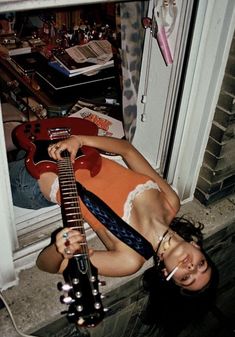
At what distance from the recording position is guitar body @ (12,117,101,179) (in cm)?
172

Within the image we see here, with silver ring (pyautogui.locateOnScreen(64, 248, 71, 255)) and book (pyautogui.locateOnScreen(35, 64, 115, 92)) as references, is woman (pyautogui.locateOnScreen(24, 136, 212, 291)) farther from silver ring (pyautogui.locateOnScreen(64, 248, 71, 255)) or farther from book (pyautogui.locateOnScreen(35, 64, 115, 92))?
book (pyautogui.locateOnScreen(35, 64, 115, 92))

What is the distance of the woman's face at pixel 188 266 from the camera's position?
163 centimetres

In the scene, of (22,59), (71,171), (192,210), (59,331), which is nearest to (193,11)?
(71,171)

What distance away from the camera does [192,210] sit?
2182 mm

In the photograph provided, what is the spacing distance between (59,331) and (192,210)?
3.32 feet

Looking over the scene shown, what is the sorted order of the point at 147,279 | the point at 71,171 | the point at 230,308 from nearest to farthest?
the point at 71,171 < the point at 147,279 < the point at 230,308

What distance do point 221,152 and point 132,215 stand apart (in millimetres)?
643

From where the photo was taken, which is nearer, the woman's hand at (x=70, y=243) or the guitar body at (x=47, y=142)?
the woman's hand at (x=70, y=243)

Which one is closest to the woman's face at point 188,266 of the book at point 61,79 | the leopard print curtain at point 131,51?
the leopard print curtain at point 131,51

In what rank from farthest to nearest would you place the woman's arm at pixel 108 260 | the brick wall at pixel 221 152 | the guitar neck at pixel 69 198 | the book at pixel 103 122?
the book at pixel 103 122
the brick wall at pixel 221 152
the woman's arm at pixel 108 260
the guitar neck at pixel 69 198

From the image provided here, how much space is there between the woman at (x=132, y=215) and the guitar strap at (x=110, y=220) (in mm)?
41

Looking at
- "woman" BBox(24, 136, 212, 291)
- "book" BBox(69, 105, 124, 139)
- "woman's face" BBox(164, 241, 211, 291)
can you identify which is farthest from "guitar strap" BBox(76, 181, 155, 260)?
"book" BBox(69, 105, 124, 139)

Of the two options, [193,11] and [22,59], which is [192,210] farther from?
[22,59]

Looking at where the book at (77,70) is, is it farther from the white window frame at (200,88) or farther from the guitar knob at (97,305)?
the guitar knob at (97,305)
